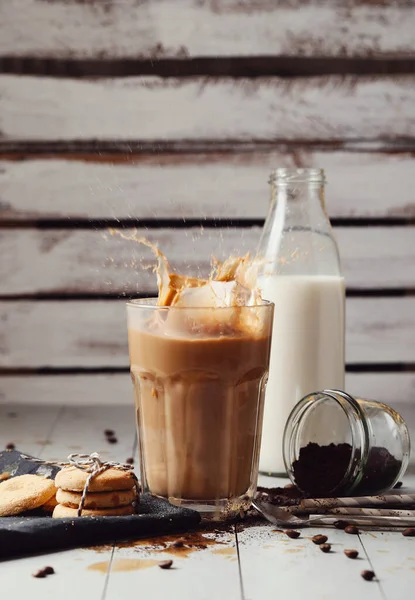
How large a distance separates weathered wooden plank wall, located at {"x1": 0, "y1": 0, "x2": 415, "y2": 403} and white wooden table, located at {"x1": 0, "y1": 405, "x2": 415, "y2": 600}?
115 centimetres

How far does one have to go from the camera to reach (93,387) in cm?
225

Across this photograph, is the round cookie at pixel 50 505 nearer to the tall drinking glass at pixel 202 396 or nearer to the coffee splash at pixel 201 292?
the tall drinking glass at pixel 202 396

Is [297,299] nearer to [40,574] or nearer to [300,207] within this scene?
[300,207]

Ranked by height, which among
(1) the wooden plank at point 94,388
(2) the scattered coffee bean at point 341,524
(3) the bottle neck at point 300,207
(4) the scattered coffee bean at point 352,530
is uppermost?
(3) the bottle neck at point 300,207

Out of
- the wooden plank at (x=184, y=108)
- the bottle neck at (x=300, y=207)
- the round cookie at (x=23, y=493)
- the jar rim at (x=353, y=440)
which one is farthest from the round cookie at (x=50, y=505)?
the wooden plank at (x=184, y=108)

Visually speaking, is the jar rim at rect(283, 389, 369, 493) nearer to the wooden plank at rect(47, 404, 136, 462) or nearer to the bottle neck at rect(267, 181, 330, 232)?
the bottle neck at rect(267, 181, 330, 232)

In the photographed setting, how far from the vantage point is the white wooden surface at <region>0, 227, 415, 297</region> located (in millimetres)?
2197

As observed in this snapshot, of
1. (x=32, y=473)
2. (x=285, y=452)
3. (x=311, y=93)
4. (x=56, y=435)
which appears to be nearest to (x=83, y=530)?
(x=32, y=473)

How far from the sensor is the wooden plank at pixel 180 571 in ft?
3.10

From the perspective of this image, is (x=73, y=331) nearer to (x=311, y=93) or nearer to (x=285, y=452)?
(x=311, y=93)

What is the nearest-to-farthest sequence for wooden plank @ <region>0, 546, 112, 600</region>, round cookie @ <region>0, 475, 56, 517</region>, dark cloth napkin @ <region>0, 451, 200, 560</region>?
1. wooden plank @ <region>0, 546, 112, 600</region>
2. dark cloth napkin @ <region>0, 451, 200, 560</region>
3. round cookie @ <region>0, 475, 56, 517</region>

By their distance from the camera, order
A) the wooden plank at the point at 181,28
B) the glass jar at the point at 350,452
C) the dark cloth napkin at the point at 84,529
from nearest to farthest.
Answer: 1. the dark cloth napkin at the point at 84,529
2. the glass jar at the point at 350,452
3. the wooden plank at the point at 181,28

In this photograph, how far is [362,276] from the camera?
2225 millimetres

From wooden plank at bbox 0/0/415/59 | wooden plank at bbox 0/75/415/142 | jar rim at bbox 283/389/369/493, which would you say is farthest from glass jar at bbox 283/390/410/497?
wooden plank at bbox 0/0/415/59
